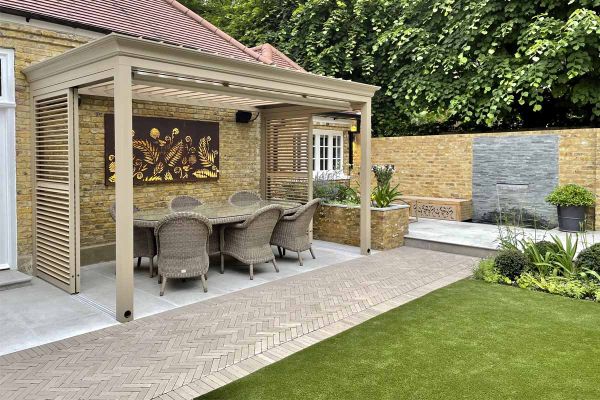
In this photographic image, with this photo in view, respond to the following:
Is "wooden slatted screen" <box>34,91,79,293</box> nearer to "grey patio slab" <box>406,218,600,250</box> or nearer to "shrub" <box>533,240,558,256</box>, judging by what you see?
"grey patio slab" <box>406,218,600,250</box>

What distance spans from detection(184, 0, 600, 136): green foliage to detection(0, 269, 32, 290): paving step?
435 inches

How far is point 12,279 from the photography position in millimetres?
6094

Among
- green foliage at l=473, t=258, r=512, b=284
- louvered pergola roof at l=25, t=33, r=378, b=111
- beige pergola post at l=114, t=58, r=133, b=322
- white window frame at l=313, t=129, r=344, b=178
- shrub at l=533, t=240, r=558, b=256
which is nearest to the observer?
beige pergola post at l=114, t=58, r=133, b=322

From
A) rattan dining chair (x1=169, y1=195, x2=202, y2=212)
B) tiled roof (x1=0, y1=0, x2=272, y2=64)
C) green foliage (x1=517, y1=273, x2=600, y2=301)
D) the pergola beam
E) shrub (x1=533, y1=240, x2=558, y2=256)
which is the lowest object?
green foliage (x1=517, y1=273, x2=600, y2=301)

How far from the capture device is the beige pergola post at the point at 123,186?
4.74 metres

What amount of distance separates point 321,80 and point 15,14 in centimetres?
447

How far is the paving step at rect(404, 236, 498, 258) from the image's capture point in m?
8.16

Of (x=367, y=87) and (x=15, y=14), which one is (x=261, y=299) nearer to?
(x=367, y=87)

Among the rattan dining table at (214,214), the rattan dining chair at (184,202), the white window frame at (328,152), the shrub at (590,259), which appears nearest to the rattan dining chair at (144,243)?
the rattan dining table at (214,214)

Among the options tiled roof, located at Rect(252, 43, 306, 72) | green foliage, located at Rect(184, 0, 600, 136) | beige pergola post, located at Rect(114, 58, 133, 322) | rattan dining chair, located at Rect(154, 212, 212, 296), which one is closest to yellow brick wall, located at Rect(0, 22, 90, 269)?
rattan dining chair, located at Rect(154, 212, 212, 296)

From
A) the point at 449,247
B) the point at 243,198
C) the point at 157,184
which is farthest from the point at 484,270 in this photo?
the point at 157,184

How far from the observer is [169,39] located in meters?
8.38

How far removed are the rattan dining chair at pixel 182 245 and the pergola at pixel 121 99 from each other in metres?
0.72

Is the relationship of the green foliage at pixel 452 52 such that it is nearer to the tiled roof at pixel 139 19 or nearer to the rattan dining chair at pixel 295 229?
the tiled roof at pixel 139 19
